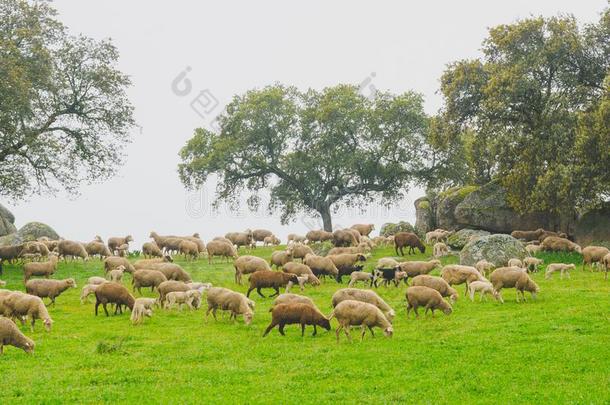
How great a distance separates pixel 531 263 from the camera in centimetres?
3378

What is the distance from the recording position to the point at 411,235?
44.2m

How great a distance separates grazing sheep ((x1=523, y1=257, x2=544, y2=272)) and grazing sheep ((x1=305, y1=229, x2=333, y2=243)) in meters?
18.6

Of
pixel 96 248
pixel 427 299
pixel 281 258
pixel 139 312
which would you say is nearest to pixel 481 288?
pixel 427 299

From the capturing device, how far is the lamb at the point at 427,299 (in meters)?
23.0

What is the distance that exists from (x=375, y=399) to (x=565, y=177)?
2834 cm

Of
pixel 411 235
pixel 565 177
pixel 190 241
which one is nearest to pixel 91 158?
pixel 190 241

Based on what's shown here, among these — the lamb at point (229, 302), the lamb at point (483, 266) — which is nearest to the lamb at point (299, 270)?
the lamb at point (483, 266)

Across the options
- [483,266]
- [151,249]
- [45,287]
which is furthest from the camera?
[151,249]

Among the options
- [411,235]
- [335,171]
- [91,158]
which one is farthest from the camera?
[335,171]

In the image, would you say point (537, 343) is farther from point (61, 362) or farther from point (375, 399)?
point (61, 362)

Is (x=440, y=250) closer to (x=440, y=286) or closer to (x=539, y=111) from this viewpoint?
(x=539, y=111)

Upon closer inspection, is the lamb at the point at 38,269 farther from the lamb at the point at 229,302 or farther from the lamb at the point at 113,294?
the lamb at the point at 229,302

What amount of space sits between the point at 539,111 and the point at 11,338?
118 ft

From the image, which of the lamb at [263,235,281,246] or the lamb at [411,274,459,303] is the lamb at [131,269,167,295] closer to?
the lamb at [411,274,459,303]
